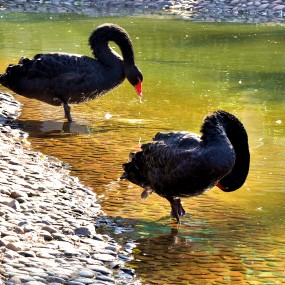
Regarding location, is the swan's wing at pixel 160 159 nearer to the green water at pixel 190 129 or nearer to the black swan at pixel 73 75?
the green water at pixel 190 129

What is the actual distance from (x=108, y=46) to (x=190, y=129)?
1766 millimetres

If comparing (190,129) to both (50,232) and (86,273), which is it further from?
(86,273)

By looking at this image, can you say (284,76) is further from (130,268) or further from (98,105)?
(130,268)

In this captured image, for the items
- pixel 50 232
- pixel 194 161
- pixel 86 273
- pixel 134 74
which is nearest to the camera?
pixel 86 273

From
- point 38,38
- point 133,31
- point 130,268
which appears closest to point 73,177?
point 130,268

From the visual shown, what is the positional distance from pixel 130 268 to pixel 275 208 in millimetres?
2397

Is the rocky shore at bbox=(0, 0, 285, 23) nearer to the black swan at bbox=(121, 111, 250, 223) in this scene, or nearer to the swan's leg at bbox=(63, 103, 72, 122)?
the swan's leg at bbox=(63, 103, 72, 122)

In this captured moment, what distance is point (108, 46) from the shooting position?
1245 centimetres

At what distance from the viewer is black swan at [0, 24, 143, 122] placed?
1209cm

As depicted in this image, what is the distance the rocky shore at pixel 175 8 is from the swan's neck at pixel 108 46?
1640 centimetres

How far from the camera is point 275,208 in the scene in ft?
28.2

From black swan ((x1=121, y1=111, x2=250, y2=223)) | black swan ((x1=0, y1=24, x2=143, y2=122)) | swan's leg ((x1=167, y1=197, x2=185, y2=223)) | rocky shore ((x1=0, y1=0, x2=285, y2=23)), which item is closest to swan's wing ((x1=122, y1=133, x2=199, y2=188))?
black swan ((x1=121, y1=111, x2=250, y2=223))

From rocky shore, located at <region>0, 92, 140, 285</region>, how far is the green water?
246mm

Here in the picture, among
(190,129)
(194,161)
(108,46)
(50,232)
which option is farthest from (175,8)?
(50,232)
